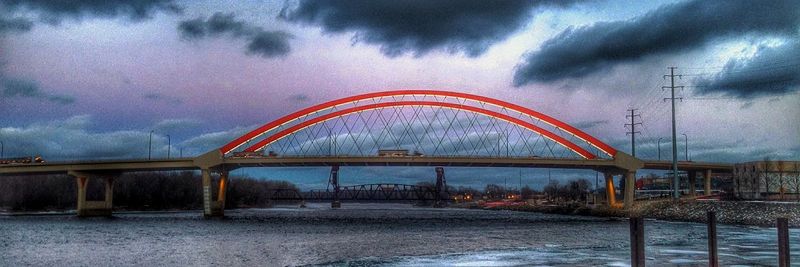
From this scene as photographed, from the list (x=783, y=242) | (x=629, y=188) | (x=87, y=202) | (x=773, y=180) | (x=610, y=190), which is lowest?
(x=87, y=202)

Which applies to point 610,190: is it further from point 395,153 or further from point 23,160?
point 23,160

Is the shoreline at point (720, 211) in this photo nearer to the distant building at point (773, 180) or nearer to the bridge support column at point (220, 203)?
the distant building at point (773, 180)

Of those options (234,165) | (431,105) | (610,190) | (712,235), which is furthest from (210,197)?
(712,235)

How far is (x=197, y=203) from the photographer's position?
171500mm

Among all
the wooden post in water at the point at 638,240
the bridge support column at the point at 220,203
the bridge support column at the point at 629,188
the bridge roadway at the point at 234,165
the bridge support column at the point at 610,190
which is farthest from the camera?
the bridge support column at the point at 610,190

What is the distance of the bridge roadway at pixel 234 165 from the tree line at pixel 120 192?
56.6ft

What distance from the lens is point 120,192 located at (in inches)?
5896

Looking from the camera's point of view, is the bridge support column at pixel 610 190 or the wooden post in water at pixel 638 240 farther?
the bridge support column at pixel 610 190

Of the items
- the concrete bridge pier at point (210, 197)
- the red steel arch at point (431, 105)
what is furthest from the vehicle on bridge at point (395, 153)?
the concrete bridge pier at point (210, 197)

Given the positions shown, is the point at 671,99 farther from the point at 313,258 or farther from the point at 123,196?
the point at 123,196

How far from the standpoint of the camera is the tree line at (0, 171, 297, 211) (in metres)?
135

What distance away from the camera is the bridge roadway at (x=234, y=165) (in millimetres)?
87750

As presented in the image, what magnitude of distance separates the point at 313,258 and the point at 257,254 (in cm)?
462

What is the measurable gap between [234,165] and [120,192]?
64.9 metres
